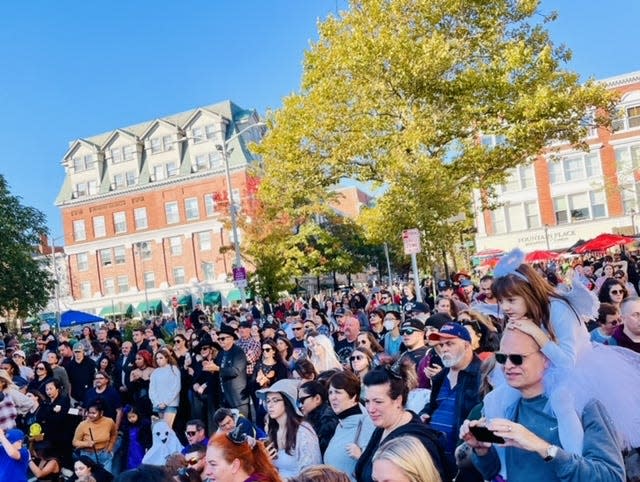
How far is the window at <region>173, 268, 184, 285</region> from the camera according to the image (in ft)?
169

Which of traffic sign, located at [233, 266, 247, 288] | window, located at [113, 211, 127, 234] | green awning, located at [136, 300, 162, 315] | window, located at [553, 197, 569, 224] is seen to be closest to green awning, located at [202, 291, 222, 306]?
green awning, located at [136, 300, 162, 315]

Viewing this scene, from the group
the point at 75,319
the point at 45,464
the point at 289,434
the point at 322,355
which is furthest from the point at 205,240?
the point at 289,434

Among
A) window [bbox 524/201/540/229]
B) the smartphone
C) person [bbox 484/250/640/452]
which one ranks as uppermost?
window [bbox 524/201/540/229]

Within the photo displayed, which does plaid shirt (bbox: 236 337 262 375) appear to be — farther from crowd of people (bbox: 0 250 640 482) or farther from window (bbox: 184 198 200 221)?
window (bbox: 184 198 200 221)

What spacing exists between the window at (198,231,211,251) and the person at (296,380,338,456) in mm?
45648

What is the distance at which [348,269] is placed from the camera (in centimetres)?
4503

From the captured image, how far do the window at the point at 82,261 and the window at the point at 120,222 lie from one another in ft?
12.9

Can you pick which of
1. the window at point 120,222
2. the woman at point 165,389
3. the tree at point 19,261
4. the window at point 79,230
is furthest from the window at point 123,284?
the woman at point 165,389

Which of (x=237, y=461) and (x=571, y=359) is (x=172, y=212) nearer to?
(x=237, y=461)

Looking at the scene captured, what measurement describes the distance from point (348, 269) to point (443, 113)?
28.8m

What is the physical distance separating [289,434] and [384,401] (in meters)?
1.48

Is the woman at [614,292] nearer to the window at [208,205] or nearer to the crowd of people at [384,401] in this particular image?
the crowd of people at [384,401]

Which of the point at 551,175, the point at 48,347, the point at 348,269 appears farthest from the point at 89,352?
the point at 551,175

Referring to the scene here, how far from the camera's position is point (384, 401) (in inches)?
153
